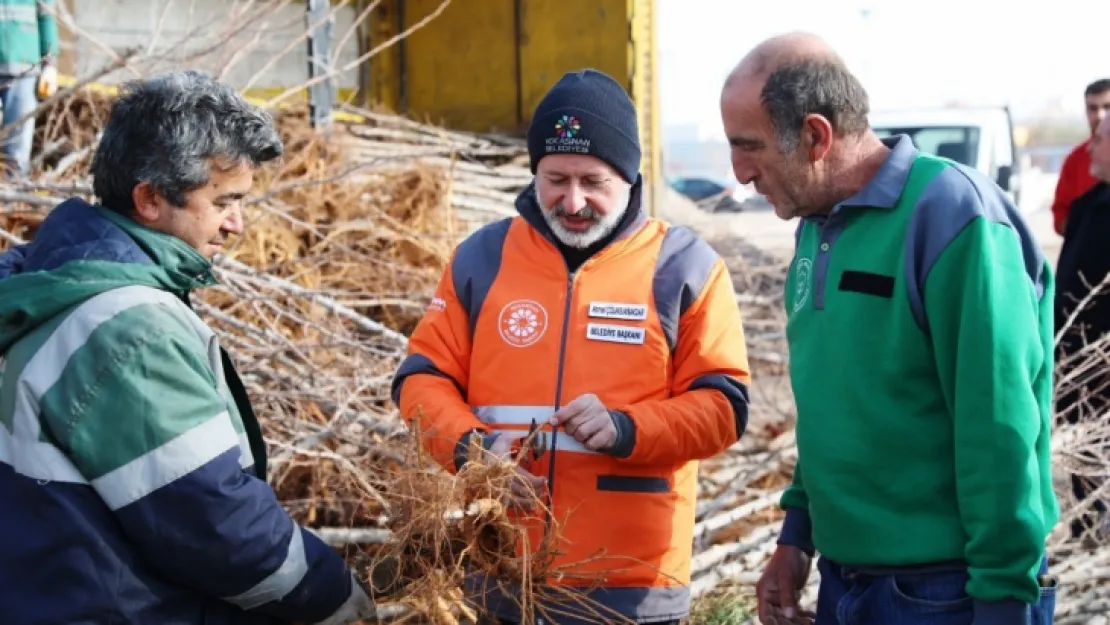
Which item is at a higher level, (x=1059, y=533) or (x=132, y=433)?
(x=132, y=433)

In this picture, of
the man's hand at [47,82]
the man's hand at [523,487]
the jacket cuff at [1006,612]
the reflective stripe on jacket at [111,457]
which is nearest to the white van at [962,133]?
the man's hand at [47,82]

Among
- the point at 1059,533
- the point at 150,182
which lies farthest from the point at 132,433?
the point at 1059,533

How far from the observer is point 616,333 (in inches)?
113

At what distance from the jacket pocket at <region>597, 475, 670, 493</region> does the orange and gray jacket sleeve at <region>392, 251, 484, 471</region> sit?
0.30 metres

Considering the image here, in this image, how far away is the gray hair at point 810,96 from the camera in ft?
7.63

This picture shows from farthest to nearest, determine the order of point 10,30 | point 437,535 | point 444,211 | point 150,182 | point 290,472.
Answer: point 444,211 < point 10,30 < point 290,472 < point 437,535 < point 150,182

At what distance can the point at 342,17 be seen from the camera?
1042 cm

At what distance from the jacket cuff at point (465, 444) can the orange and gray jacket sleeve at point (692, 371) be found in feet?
0.89

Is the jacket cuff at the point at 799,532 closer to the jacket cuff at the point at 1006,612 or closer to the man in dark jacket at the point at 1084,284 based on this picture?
the jacket cuff at the point at 1006,612

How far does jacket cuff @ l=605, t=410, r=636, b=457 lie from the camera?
107 inches

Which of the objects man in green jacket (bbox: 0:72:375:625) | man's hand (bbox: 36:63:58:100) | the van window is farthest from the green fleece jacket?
the van window

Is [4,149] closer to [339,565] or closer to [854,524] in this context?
[339,565]

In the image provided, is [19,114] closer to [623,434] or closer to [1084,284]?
[623,434]

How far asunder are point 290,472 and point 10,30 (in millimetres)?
2487
